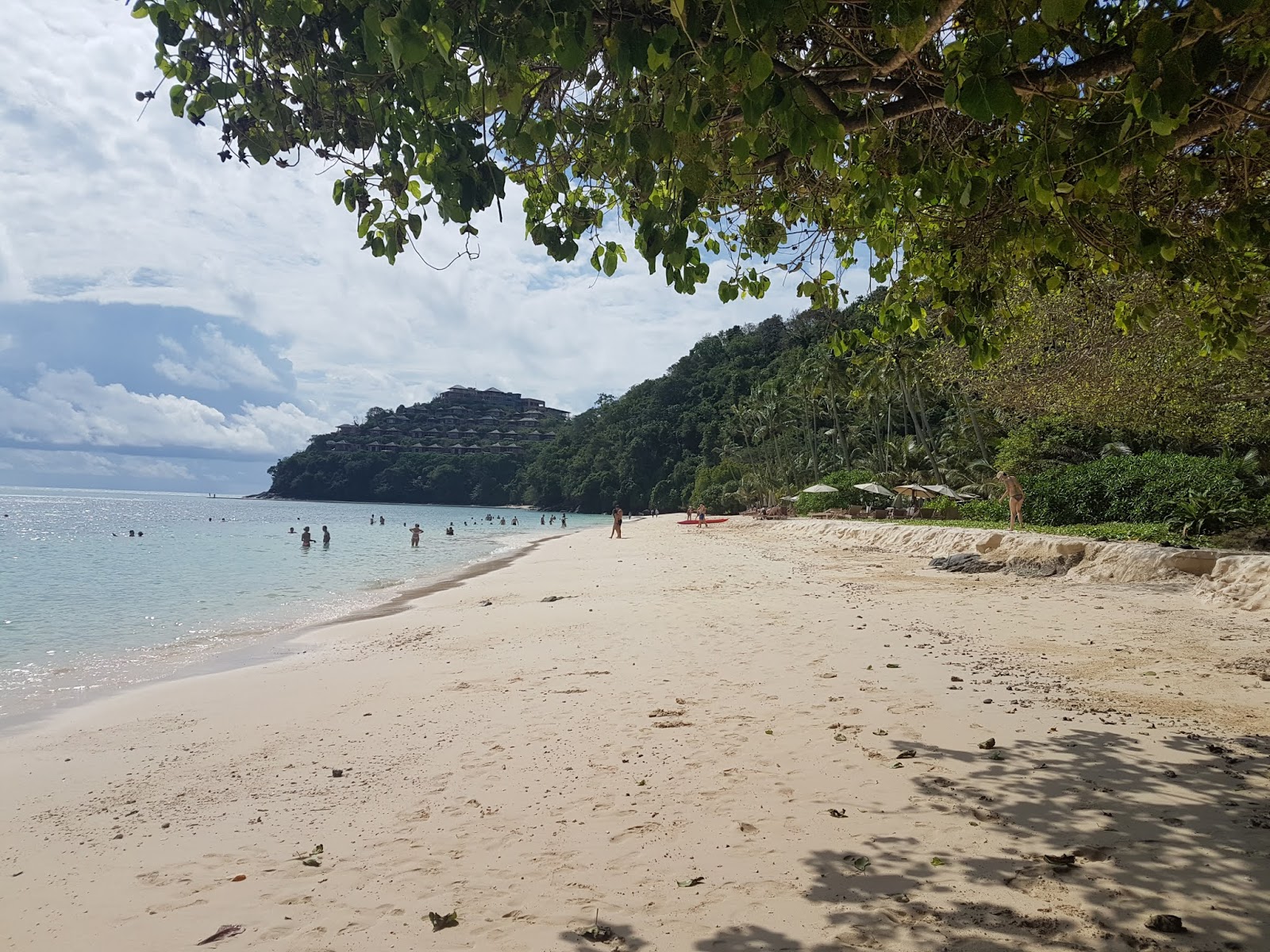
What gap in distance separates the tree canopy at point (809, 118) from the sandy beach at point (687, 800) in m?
2.76

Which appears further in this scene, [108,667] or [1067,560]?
[1067,560]

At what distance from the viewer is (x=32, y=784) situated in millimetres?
5148

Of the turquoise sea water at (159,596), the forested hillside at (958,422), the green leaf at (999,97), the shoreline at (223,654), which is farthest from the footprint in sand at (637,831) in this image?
the turquoise sea water at (159,596)

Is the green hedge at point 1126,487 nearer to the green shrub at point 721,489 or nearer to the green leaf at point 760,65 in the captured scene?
the green leaf at point 760,65

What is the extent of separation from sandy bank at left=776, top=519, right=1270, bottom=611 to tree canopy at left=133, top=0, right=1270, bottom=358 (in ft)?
18.8

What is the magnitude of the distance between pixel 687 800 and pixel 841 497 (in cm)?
3713

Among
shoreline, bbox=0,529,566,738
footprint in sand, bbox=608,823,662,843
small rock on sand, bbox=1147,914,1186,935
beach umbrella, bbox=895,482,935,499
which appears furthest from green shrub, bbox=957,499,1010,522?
small rock on sand, bbox=1147,914,1186,935

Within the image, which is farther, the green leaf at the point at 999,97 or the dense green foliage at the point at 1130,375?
the dense green foliage at the point at 1130,375

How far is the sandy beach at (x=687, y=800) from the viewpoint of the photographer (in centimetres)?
279

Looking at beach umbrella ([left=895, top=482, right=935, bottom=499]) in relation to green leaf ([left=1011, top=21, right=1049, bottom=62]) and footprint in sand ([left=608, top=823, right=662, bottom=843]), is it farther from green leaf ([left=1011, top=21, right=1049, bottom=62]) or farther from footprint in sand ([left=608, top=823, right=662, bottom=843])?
green leaf ([left=1011, top=21, right=1049, bottom=62])

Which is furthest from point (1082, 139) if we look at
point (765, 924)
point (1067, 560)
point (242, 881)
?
point (1067, 560)

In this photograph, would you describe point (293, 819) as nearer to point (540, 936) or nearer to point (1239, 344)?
point (540, 936)

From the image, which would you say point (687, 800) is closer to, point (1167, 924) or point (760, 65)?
point (1167, 924)

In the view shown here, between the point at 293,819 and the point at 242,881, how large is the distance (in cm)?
68
